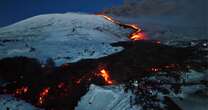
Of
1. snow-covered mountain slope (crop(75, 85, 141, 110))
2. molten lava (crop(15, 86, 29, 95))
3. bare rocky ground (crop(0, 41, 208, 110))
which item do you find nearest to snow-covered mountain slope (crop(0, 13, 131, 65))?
bare rocky ground (crop(0, 41, 208, 110))

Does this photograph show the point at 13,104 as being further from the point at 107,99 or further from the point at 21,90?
the point at 107,99

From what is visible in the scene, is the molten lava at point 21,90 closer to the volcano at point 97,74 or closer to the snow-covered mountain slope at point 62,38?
the volcano at point 97,74

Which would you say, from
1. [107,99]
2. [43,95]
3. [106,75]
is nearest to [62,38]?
[106,75]

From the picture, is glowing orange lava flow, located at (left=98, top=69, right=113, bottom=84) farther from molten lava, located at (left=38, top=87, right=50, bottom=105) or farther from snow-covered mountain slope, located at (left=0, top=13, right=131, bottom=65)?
snow-covered mountain slope, located at (left=0, top=13, right=131, bottom=65)

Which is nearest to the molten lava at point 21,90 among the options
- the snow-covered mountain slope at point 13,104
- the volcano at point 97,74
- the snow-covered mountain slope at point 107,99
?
the volcano at point 97,74

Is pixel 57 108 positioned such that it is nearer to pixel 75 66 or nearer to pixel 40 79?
pixel 40 79

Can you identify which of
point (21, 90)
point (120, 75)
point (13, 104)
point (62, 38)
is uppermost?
point (62, 38)
